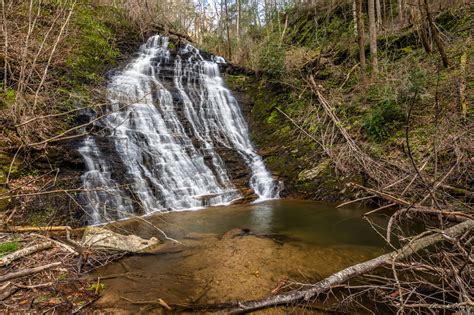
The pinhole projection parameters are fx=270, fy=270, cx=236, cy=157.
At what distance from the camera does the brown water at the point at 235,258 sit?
371 cm

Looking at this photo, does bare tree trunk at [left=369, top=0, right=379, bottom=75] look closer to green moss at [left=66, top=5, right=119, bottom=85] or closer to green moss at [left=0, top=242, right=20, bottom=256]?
green moss at [left=0, top=242, right=20, bottom=256]

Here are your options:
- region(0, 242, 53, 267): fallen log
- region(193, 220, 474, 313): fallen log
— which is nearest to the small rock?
region(193, 220, 474, 313): fallen log

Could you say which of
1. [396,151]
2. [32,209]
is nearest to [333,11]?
[396,151]

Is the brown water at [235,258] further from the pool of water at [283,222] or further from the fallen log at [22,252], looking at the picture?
the fallen log at [22,252]

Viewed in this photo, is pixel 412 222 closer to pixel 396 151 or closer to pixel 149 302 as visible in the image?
pixel 396 151

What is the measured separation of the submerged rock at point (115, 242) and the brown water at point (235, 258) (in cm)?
27

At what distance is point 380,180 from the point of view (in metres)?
6.24

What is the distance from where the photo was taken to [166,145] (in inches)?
457

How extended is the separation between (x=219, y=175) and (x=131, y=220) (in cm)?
430

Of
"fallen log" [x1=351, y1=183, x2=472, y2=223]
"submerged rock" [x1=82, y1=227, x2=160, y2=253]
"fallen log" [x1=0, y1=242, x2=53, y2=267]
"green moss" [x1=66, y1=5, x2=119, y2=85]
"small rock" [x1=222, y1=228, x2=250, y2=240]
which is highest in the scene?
"green moss" [x1=66, y1=5, x2=119, y2=85]

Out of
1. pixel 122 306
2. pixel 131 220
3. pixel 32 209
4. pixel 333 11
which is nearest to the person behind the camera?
pixel 122 306

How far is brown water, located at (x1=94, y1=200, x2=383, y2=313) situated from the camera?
3.71 m

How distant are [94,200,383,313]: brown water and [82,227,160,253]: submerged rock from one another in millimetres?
274

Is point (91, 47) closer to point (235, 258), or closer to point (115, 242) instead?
point (115, 242)
